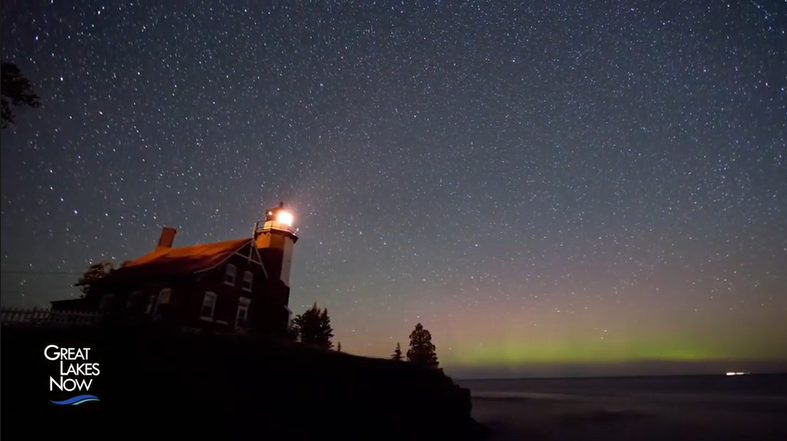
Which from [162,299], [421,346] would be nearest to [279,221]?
[162,299]

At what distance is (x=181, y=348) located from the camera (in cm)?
1834

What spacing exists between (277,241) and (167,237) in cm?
902

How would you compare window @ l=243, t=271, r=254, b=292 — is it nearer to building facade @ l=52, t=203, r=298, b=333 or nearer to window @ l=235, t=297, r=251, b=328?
building facade @ l=52, t=203, r=298, b=333

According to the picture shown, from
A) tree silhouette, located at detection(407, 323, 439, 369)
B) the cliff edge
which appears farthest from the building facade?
tree silhouette, located at detection(407, 323, 439, 369)

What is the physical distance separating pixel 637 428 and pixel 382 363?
133 feet

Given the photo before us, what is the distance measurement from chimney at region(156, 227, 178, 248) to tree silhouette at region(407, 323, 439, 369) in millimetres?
45853

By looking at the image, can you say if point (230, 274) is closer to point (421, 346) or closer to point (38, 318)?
point (38, 318)

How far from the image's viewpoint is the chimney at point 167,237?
3344cm

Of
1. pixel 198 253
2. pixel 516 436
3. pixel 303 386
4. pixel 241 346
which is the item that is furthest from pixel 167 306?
pixel 516 436

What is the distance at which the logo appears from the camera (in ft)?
44.3

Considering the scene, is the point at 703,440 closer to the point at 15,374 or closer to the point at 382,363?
the point at 382,363

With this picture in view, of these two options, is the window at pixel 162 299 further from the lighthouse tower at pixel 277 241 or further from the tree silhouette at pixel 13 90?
the tree silhouette at pixel 13 90

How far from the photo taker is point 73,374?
14484 millimetres

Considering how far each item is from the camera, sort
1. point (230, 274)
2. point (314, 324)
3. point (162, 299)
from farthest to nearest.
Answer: point (314, 324)
point (230, 274)
point (162, 299)
